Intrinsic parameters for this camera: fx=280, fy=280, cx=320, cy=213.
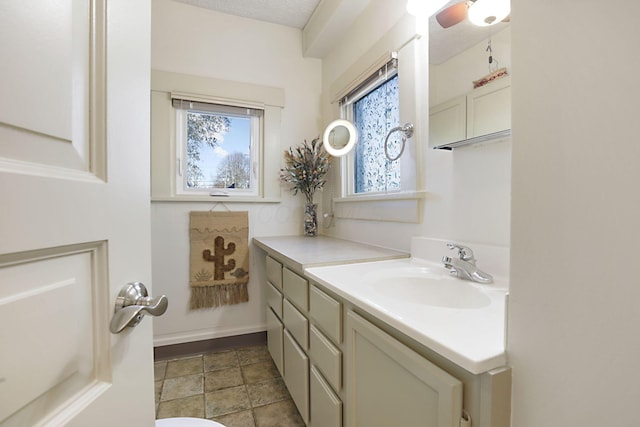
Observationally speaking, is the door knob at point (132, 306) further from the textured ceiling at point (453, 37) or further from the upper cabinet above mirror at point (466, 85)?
the textured ceiling at point (453, 37)

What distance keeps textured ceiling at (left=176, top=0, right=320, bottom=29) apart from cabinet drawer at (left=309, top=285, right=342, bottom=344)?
201 centimetres

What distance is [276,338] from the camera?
1720 millimetres

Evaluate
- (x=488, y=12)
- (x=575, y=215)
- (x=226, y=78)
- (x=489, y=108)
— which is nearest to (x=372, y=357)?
(x=575, y=215)

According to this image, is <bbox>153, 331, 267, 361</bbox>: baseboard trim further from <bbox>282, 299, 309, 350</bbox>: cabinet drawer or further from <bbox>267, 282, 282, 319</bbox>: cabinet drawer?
<bbox>282, 299, 309, 350</bbox>: cabinet drawer

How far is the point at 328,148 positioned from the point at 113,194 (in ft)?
5.67

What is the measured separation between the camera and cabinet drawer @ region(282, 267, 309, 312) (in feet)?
3.89

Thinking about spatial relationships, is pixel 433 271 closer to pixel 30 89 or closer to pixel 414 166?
pixel 414 166

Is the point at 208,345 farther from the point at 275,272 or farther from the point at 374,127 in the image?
the point at 374,127

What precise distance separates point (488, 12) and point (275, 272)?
1.53 metres

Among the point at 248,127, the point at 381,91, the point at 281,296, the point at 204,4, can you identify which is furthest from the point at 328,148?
the point at 204,4

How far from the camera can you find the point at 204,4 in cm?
202

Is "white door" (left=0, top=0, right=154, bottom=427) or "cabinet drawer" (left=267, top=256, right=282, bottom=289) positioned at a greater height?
"white door" (left=0, top=0, right=154, bottom=427)

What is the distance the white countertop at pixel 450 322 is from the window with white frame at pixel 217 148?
4.87 ft

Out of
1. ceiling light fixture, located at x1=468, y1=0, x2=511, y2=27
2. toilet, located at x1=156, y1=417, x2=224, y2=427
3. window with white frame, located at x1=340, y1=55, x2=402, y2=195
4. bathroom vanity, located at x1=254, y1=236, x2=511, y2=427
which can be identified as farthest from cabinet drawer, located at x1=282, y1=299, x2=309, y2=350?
A: ceiling light fixture, located at x1=468, y1=0, x2=511, y2=27
